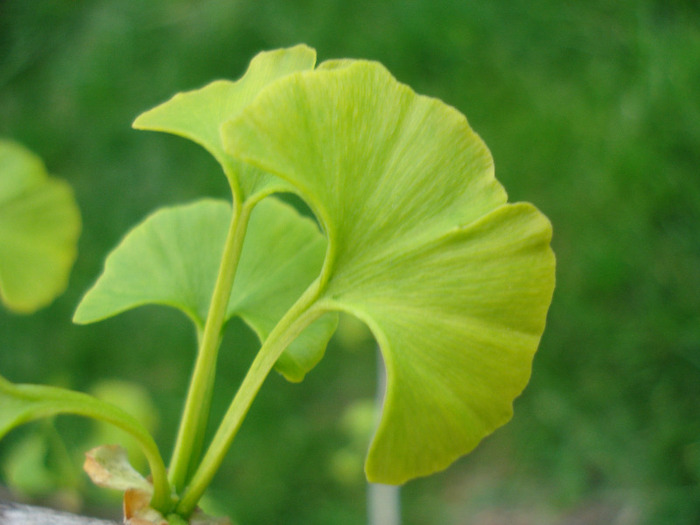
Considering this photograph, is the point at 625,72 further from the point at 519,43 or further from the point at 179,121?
the point at 179,121

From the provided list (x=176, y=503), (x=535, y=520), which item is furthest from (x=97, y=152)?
(x=176, y=503)

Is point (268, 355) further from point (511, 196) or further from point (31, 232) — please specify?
point (511, 196)

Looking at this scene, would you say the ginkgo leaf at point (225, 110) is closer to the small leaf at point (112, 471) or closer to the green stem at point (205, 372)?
the green stem at point (205, 372)

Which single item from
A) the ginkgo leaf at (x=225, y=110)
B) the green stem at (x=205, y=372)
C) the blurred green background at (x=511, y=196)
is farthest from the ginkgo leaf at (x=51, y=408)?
the blurred green background at (x=511, y=196)

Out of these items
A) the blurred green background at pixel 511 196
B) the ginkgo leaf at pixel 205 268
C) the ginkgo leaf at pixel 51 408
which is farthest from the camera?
the blurred green background at pixel 511 196

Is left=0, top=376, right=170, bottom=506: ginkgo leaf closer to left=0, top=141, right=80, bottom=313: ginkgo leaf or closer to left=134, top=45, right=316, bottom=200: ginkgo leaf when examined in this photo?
left=134, top=45, right=316, bottom=200: ginkgo leaf

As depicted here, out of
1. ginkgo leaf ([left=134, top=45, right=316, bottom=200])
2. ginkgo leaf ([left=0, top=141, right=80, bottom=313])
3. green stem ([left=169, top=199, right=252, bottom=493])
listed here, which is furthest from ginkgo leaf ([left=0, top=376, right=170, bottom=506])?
ginkgo leaf ([left=0, top=141, right=80, bottom=313])
